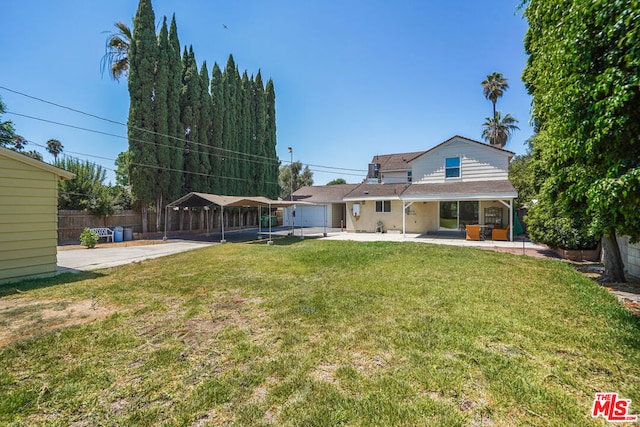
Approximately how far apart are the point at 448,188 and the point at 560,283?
35.4 feet

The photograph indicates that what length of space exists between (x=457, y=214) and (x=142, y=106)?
75.8 ft

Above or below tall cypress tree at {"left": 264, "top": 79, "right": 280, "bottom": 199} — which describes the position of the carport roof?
below

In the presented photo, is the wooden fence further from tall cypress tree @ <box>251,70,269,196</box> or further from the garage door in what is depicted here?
the garage door

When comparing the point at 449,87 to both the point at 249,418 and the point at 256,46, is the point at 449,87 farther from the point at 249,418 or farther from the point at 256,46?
the point at 249,418

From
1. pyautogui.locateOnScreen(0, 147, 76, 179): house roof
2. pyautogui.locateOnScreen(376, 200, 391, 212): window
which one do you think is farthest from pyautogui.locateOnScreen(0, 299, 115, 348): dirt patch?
pyautogui.locateOnScreen(376, 200, 391, 212): window

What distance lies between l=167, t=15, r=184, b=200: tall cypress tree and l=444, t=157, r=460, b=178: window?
19.8 m

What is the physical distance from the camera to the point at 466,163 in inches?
700

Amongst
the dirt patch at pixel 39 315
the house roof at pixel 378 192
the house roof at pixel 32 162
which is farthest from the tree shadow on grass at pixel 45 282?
the house roof at pixel 378 192

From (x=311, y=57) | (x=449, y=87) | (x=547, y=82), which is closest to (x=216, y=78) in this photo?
(x=311, y=57)

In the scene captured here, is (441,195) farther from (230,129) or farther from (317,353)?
(230,129)

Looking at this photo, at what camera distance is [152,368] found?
9.87ft

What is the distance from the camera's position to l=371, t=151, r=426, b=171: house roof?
2252 centimetres

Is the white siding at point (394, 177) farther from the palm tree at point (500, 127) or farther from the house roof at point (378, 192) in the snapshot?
the palm tree at point (500, 127)

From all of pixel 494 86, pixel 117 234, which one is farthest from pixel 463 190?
pixel 117 234
